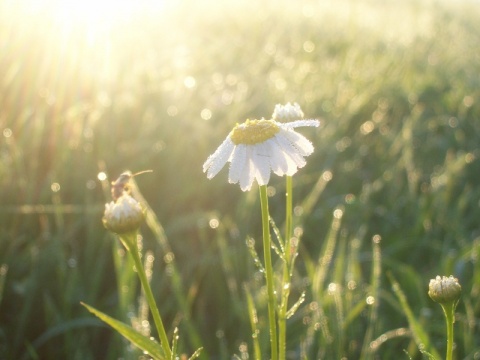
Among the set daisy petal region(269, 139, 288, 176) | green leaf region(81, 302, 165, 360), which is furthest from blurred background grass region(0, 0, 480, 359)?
daisy petal region(269, 139, 288, 176)

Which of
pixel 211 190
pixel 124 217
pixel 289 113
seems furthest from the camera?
pixel 211 190

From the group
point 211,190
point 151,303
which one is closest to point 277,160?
point 151,303

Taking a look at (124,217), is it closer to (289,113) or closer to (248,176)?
(248,176)

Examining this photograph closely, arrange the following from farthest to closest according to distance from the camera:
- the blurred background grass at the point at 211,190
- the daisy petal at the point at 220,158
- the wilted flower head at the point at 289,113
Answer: the blurred background grass at the point at 211,190 → the wilted flower head at the point at 289,113 → the daisy petal at the point at 220,158

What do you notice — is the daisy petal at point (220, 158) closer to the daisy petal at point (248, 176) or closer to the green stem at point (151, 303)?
the daisy petal at point (248, 176)

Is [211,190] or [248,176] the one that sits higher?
[248,176]

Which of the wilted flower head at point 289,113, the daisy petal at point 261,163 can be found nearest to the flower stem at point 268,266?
the daisy petal at point 261,163

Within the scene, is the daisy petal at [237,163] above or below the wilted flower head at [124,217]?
above

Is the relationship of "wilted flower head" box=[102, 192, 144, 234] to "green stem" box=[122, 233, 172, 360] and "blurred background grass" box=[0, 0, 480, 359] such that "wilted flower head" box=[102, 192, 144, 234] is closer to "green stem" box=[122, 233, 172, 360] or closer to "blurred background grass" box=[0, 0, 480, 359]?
"green stem" box=[122, 233, 172, 360]
